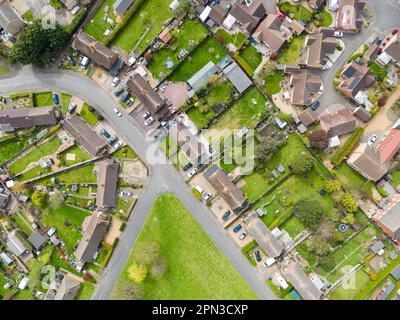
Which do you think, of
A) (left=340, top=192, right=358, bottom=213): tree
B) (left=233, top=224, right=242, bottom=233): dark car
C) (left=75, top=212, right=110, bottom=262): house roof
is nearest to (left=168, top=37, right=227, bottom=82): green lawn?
(left=233, top=224, right=242, bottom=233): dark car

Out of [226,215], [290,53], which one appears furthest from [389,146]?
[226,215]

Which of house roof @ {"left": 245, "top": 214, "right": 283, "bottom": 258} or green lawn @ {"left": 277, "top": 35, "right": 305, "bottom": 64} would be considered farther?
green lawn @ {"left": 277, "top": 35, "right": 305, "bottom": 64}

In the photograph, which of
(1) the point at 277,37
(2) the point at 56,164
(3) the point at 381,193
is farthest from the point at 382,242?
(2) the point at 56,164

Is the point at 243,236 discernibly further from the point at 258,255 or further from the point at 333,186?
the point at 333,186

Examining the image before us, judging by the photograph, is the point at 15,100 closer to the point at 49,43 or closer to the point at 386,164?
the point at 49,43

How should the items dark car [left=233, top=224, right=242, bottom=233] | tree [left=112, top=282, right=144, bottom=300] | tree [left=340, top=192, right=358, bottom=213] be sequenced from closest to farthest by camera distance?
tree [left=340, top=192, right=358, bottom=213]
tree [left=112, top=282, right=144, bottom=300]
dark car [left=233, top=224, right=242, bottom=233]

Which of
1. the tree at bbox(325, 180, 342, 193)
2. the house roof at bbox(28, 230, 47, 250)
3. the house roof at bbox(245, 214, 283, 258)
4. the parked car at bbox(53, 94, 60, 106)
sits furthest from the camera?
the parked car at bbox(53, 94, 60, 106)

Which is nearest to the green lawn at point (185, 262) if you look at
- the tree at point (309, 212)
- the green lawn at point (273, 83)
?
the tree at point (309, 212)

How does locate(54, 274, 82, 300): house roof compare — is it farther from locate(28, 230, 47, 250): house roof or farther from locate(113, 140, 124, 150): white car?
locate(113, 140, 124, 150): white car
